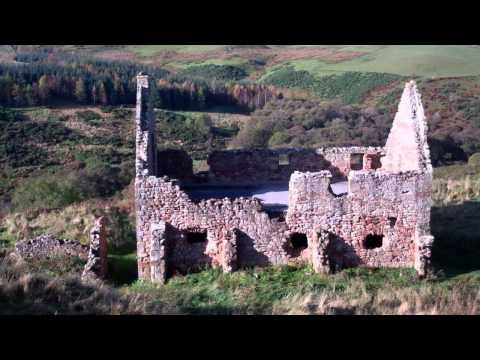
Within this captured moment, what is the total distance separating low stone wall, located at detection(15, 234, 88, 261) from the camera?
54.9ft

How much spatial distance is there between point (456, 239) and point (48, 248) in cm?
1180

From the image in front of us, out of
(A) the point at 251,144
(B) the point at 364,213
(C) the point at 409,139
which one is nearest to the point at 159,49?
(A) the point at 251,144

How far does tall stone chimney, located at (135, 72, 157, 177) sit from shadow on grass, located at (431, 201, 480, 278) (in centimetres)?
808

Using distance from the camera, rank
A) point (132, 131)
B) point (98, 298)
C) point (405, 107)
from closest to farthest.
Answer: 1. point (98, 298)
2. point (405, 107)
3. point (132, 131)

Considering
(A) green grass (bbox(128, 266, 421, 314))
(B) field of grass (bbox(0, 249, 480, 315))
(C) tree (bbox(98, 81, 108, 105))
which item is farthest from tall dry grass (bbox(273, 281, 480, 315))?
(C) tree (bbox(98, 81, 108, 105))

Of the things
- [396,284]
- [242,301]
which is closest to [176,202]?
[242,301]

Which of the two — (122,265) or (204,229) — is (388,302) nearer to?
(204,229)

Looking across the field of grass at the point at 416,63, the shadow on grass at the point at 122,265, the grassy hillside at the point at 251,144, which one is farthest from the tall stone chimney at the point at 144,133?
the field of grass at the point at 416,63

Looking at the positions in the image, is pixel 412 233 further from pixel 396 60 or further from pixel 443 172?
pixel 396 60

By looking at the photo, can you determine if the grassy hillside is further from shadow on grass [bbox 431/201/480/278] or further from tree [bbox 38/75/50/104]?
tree [bbox 38/75/50/104]

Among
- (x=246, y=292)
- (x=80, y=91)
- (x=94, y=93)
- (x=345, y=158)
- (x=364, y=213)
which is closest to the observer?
(x=246, y=292)

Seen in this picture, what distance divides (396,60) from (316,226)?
165ft

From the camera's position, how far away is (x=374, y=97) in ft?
186

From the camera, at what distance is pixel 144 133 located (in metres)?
15.7
